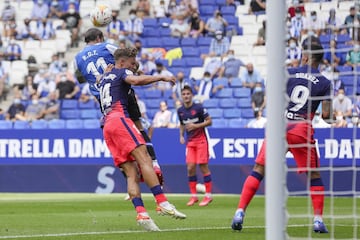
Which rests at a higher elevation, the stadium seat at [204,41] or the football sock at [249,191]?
the stadium seat at [204,41]

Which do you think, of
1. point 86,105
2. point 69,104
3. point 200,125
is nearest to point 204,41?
point 86,105

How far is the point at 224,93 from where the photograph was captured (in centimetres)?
2434

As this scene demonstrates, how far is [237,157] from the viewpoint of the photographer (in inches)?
843

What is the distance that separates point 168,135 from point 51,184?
9.43ft

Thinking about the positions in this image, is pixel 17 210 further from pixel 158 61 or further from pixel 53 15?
pixel 53 15

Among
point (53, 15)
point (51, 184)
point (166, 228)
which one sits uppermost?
point (53, 15)

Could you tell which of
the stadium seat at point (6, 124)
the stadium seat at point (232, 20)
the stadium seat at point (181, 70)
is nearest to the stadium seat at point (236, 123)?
the stadium seat at point (181, 70)

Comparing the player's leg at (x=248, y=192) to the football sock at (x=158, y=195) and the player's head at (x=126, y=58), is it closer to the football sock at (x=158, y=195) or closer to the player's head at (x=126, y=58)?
the football sock at (x=158, y=195)

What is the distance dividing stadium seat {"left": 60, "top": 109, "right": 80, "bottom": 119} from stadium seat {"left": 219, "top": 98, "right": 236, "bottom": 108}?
148 inches

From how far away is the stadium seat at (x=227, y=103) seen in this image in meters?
23.9

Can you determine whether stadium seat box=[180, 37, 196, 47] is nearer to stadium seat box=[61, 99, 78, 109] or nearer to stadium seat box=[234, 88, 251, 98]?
stadium seat box=[234, 88, 251, 98]

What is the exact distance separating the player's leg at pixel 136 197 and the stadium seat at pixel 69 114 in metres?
14.2

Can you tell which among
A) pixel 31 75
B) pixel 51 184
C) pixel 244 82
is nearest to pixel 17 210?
pixel 51 184

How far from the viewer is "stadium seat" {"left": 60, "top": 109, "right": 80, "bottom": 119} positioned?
990 inches
